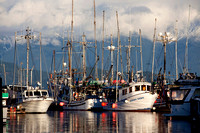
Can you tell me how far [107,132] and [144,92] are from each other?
138 feet

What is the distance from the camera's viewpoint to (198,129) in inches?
1363

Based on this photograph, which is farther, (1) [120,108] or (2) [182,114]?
(1) [120,108]

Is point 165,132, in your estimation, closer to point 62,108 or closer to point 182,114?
point 182,114

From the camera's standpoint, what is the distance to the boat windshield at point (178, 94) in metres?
48.5

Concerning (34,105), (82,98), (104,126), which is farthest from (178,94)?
(82,98)

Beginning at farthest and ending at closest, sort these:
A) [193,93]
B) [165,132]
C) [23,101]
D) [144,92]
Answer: [144,92] → [23,101] → [193,93] → [165,132]

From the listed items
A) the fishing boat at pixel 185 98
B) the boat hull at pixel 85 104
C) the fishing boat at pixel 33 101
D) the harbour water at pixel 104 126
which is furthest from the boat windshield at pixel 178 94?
the boat hull at pixel 85 104

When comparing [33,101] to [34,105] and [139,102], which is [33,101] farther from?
[139,102]

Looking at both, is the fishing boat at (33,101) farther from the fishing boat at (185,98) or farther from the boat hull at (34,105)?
the fishing boat at (185,98)

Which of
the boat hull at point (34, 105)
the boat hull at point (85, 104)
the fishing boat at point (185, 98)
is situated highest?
the fishing boat at point (185, 98)

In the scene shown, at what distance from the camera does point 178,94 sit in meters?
49.1

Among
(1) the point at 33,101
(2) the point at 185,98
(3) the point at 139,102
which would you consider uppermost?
(2) the point at 185,98

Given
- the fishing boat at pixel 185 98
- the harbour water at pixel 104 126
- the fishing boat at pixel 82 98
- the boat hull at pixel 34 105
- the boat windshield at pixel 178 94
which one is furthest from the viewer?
the fishing boat at pixel 82 98

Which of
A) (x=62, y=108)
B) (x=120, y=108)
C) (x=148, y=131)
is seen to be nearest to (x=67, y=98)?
(x=62, y=108)
